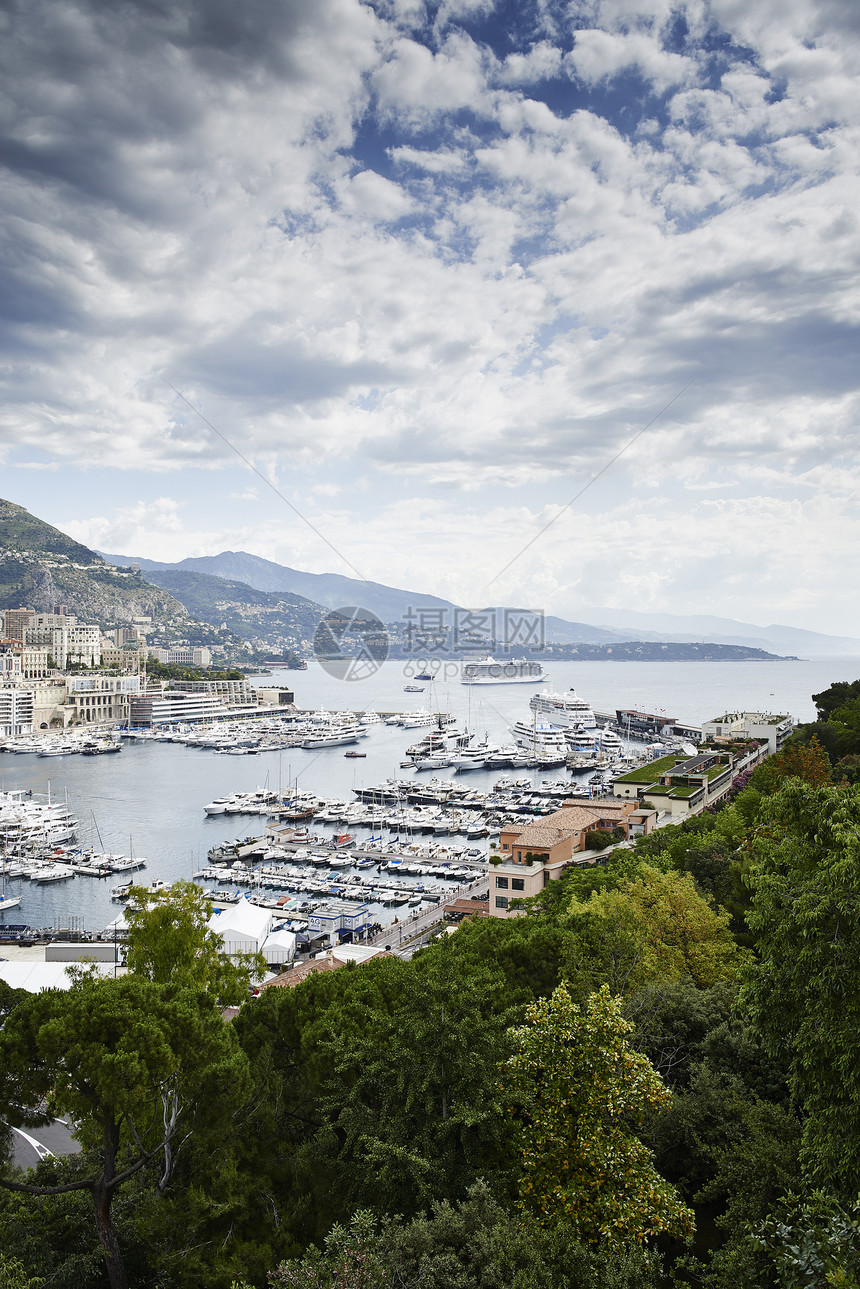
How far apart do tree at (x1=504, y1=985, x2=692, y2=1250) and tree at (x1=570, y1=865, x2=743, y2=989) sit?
343 cm

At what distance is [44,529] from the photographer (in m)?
118

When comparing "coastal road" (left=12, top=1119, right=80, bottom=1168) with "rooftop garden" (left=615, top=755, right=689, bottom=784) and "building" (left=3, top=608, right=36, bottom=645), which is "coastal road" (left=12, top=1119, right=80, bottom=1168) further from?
"building" (left=3, top=608, right=36, bottom=645)

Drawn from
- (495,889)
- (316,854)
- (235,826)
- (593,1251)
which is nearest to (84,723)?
(235,826)

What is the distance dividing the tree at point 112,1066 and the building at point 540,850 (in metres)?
11.2

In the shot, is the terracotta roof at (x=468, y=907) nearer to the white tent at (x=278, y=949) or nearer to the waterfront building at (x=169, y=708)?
the white tent at (x=278, y=949)

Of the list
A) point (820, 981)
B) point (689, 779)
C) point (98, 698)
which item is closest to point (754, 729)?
point (689, 779)

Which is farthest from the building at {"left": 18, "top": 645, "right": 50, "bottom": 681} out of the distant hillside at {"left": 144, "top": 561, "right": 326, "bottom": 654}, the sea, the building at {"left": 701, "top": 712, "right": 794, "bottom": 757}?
the distant hillside at {"left": 144, "top": 561, "right": 326, "bottom": 654}

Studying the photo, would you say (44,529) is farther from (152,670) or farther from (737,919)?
(737,919)

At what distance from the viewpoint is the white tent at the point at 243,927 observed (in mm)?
16734

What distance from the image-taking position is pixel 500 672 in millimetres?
99125

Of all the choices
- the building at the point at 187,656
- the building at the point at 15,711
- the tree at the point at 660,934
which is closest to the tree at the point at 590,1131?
the tree at the point at 660,934

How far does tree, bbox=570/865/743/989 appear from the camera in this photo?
8.40 m

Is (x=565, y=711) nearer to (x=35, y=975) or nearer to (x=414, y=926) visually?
(x=414, y=926)

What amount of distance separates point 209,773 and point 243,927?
30981 millimetres
